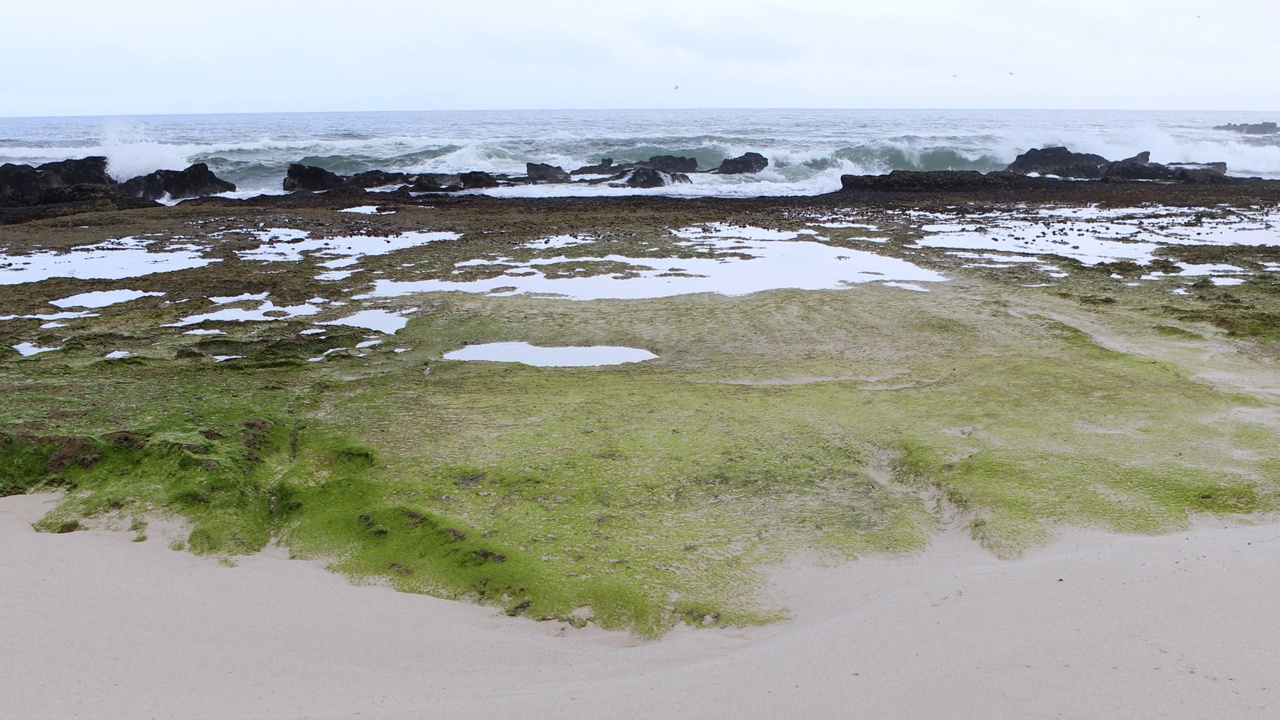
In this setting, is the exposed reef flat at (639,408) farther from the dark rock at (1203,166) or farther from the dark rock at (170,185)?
the dark rock at (1203,166)

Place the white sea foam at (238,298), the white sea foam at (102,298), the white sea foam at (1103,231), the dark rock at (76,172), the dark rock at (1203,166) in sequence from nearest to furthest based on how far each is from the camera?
the white sea foam at (102,298) → the white sea foam at (238,298) → the white sea foam at (1103,231) → the dark rock at (76,172) → the dark rock at (1203,166)

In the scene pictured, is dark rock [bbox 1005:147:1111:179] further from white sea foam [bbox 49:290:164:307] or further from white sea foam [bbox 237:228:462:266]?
white sea foam [bbox 49:290:164:307]

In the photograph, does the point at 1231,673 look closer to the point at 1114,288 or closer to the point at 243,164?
the point at 1114,288

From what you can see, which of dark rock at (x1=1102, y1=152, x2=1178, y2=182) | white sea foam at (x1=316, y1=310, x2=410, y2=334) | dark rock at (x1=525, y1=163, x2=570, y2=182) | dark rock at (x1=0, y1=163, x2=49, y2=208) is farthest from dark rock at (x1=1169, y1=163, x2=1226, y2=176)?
dark rock at (x1=0, y1=163, x2=49, y2=208)

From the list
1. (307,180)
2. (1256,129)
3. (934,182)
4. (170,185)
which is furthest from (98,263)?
(1256,129)

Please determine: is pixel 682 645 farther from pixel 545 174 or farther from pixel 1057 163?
pixel 1057 163

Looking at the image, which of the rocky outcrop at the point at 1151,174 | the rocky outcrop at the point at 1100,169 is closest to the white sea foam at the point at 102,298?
the rocky outcrop at the point at 1100,169
